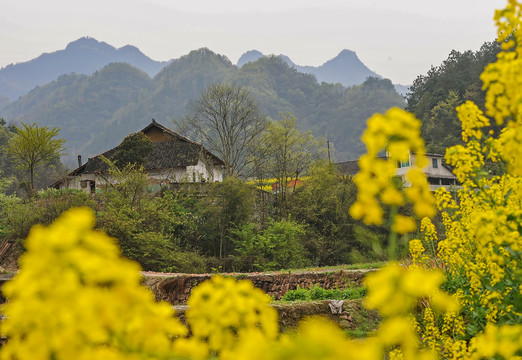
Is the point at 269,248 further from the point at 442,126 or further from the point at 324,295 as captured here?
the point at 442,126

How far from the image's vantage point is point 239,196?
858 inches

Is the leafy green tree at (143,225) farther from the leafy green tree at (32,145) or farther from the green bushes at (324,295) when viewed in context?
the leafy green tree at (32,145)

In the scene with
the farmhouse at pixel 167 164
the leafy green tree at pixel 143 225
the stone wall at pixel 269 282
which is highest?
the farmhouse at pixel 167 164

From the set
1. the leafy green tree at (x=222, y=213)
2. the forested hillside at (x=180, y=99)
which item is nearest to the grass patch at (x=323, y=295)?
the leafy green tree at (x=222, y=213)

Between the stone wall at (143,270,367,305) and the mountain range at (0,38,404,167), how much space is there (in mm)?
72459

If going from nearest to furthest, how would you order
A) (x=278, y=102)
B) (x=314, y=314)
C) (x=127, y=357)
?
(x=127, y=357)
(x=314, y=314)
(x=278, y=102)

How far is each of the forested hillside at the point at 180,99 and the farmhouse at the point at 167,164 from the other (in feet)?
187

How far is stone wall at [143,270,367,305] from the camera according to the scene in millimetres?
13617

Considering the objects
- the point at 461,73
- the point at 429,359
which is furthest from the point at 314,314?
the point at 461,73

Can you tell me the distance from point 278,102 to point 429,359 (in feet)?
338

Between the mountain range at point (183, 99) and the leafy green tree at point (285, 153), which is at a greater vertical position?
the mountain range at point (183, 99)

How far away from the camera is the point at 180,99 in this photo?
5251 inches

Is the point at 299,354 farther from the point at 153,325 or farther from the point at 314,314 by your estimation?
the point at 314,314

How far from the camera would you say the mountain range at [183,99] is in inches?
3770
